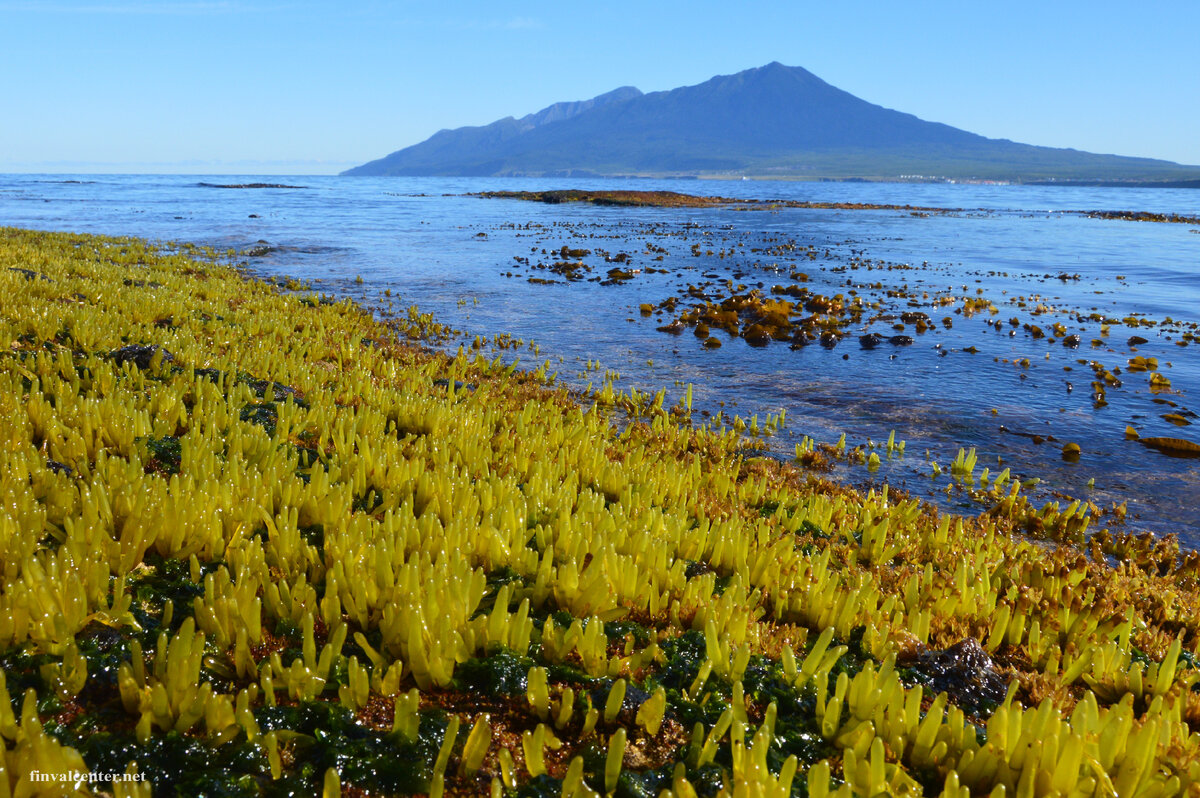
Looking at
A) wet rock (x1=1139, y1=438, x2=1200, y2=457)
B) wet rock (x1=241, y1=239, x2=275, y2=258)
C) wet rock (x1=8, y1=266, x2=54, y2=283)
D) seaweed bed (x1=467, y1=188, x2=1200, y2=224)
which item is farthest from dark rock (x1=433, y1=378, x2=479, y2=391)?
seaweed bed (x1=467, y1=188, x2=1200, y2=224)

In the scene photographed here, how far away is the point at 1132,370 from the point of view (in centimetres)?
1342

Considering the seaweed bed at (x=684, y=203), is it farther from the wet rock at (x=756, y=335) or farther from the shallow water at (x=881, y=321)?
the wet rock at (x=756, y=335)

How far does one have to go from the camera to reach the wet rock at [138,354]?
718 cm

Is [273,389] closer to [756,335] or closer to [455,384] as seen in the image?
[455,384]

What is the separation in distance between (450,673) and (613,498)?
2.98 meters

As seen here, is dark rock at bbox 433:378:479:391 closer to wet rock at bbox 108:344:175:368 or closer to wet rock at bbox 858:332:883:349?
wet rock at bbox 108:344:175:368

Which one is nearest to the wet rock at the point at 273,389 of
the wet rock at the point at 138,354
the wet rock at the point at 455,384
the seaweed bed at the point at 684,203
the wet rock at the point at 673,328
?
the wet rock at the point at 138,354

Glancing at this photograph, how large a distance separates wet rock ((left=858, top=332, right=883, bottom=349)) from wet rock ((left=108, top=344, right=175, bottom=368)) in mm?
13500

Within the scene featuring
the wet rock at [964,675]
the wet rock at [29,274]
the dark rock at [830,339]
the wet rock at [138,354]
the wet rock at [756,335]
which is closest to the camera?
the wet rock at [964,675]

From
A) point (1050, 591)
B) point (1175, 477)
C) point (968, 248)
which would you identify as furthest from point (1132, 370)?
point (968, 248)

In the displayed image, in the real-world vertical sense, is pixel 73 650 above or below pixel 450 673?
above

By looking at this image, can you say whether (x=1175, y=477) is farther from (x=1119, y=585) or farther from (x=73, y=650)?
(x=73, y=650)

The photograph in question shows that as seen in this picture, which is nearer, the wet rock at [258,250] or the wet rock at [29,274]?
the wet rock at [29,274]

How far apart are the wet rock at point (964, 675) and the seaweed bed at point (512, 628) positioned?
1 centimetres
